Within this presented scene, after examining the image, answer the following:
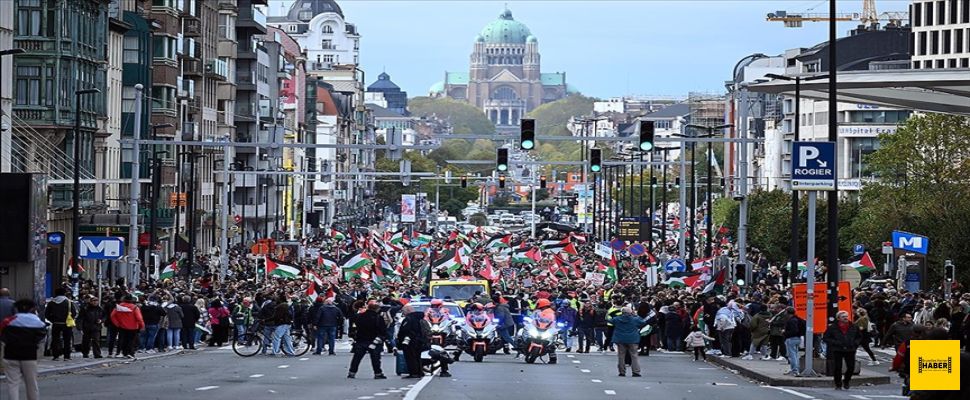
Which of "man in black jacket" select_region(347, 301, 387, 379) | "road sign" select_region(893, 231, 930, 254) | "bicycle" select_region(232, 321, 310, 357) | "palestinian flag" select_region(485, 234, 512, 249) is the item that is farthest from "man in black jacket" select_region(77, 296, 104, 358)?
"palestinian flag" select_region(485, 234, 512, 249)

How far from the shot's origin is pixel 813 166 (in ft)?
105

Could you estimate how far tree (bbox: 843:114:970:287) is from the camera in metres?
64.8

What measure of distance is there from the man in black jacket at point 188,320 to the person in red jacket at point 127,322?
4.20 meters

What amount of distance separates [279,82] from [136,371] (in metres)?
105

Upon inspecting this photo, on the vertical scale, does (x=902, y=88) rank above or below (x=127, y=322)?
above

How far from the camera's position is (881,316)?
45.4m

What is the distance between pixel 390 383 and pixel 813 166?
7.85 m

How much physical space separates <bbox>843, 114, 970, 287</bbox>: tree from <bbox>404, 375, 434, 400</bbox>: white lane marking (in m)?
36.4

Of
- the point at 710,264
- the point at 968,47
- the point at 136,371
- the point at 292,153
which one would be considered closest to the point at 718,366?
the point at 136,371

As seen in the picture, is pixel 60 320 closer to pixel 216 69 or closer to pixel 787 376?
pixel 787 376

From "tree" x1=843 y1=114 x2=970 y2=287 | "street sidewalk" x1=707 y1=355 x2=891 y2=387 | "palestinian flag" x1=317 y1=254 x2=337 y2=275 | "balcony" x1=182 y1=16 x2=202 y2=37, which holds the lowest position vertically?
"street sidewalk" x1=707 y1=355 x2=891 y2=387

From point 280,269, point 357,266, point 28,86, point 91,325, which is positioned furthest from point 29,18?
point 91,325

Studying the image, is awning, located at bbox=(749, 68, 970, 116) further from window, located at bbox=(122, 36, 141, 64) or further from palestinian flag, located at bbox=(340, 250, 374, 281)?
window, located at bbox=(122, 36, 141, 64)

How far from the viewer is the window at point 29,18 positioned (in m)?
59.0
